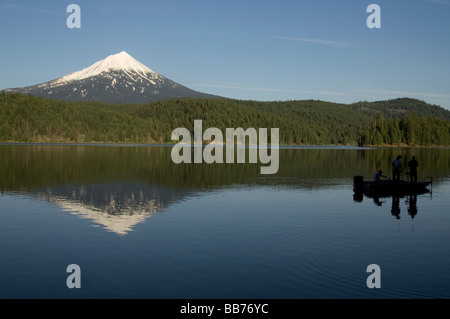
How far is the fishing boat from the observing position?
129 feet

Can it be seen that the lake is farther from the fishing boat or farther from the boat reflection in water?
the fishing boat

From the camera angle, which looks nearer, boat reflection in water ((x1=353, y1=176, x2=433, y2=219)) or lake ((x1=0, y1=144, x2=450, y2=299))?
lake ((x1=0, y1=144, x2=450, y2=299))

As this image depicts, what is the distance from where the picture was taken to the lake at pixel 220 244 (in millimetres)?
14057

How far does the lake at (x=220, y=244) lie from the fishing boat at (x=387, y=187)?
2529mm

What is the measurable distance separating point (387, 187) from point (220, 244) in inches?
975

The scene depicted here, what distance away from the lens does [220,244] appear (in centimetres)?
1953

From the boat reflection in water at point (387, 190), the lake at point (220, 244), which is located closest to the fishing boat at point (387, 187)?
the boat reflection in water at point (387, 190)

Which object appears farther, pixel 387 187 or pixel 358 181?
pixel 387 187

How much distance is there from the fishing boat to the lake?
99.5 inches

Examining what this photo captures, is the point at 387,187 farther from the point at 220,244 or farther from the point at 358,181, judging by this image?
the point at 220,244

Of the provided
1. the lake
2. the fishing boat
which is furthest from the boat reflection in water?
the lake

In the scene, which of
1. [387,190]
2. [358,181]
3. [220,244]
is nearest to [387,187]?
[387,190]

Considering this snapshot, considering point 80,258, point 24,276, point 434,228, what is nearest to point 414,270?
point 434,228
